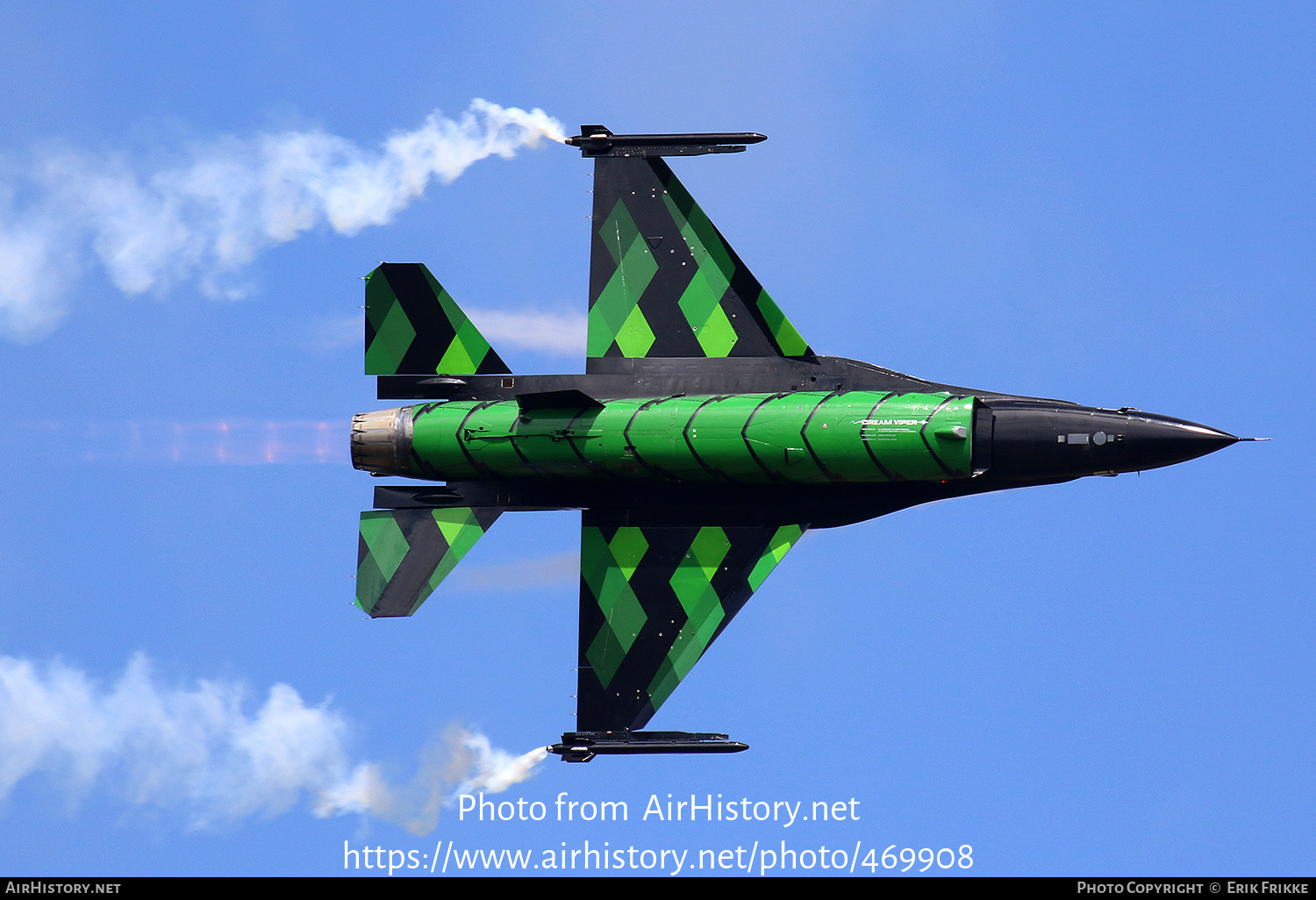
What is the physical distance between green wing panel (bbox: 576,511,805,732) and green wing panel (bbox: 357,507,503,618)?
6.58 feet

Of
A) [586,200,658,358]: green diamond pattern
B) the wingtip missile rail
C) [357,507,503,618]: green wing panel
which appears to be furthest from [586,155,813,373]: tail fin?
the wingtip missile rail

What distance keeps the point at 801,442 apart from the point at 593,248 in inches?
205

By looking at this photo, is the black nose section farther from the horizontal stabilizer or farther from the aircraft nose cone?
the horizontal stabilizer

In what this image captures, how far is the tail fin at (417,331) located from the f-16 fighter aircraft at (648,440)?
0.03m

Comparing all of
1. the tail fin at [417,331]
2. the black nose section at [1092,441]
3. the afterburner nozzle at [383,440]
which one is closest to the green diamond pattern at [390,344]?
the tail fin at [417,331]

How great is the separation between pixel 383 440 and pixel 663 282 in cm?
536

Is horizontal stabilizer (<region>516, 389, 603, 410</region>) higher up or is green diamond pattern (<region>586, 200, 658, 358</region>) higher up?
green diamond pattern (<region>586, 200, 658, 358</region>)

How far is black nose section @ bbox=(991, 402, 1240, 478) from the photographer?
25.5 metres

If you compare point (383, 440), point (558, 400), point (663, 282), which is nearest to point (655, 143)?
point (663, 282)

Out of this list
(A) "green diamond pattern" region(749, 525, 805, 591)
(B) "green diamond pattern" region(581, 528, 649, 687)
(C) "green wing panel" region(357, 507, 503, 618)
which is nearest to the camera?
(A) "green diamond pattern" region(749, 525, 805, 591)

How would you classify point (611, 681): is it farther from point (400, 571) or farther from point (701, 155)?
point (701, 155)

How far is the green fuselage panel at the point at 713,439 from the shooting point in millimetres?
25672

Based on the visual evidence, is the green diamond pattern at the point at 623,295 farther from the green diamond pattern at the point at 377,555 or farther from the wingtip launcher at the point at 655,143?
the green diamond pattern at the point at 377,555

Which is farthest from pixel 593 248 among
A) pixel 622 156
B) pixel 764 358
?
pixel 764 358
